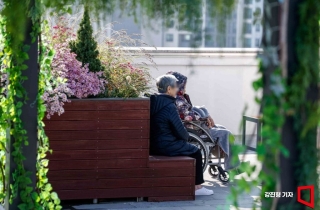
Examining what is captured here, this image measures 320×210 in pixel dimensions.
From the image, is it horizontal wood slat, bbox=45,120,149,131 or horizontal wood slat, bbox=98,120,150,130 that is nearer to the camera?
horizontal wood slat, bbox=45,120,149,131

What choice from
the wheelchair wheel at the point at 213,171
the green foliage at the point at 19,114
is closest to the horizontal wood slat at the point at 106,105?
the green foliage at the point at 19,114

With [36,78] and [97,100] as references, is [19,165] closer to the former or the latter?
[36,78]

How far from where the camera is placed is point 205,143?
818cm

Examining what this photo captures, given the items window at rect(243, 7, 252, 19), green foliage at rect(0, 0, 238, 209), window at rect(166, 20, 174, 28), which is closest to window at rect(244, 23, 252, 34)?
window at rect(243, 7, 252, 19)

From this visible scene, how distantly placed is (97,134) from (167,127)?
85cm

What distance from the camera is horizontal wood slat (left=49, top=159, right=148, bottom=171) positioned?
6.72 m

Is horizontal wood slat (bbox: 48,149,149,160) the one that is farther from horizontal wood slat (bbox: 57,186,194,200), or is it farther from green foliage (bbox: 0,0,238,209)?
green foliage (bbox: 0,0,238,209)

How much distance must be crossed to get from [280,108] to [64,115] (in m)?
4.58

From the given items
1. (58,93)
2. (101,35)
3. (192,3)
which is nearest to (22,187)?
(58,93)

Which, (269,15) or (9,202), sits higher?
(269,15)

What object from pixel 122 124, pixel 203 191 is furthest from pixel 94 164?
pixel 203 191

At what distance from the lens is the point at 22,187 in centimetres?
455

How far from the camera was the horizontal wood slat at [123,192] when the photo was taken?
22.4 ft

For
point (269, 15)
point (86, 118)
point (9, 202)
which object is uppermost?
point (269, 15)
